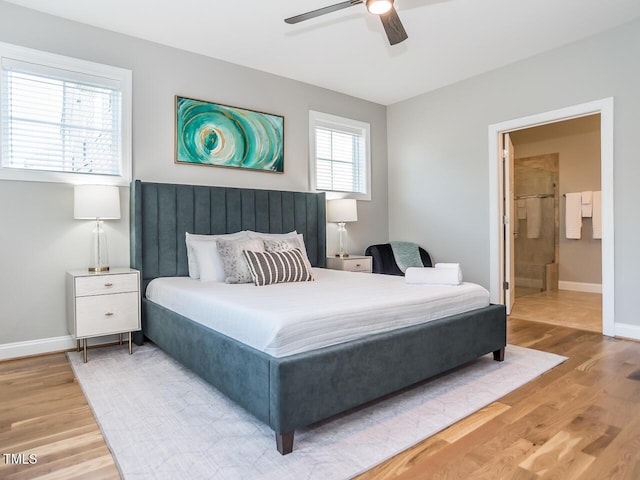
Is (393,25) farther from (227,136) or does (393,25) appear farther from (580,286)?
(580,286)

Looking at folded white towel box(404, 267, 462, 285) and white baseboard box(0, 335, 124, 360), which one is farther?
white baseboard box(0, 335, 124, 360)

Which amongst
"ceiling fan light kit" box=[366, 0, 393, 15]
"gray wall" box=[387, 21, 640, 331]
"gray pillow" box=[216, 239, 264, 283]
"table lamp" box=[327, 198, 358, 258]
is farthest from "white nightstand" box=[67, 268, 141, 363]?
"gray wall" box=[387, 21, 640, 331]

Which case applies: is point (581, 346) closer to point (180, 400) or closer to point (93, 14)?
point (180, 400)

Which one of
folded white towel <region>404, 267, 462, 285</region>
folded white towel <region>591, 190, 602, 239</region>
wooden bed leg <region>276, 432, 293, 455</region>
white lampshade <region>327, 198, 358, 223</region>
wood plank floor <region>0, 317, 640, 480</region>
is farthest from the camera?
folded white towel <region>591, 190, 602, 239</region>

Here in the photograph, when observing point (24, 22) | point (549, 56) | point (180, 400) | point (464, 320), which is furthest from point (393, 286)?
point (24, 22)

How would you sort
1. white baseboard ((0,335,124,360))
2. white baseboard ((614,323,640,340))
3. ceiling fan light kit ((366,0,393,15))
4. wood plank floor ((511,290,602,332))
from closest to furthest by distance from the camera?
ceiling fan light kit ((366,0,393,15)) < white baseboard ((0,335,124,360)) < white baseboard ((614,323,640,340)) < wood plank floor ((511,290,602,332))

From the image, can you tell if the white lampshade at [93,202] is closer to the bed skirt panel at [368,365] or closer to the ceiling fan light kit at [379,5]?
the bed skirt panel at [368,365]

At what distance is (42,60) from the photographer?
3.06 metres

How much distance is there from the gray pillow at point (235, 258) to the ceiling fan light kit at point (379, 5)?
190 centimetres

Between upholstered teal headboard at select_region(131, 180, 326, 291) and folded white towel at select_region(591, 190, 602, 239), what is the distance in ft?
13.8

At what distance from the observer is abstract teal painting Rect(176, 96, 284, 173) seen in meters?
3.75

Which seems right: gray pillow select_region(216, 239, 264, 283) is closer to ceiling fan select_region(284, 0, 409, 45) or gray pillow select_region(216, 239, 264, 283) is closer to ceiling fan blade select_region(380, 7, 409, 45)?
ceiling fan select_region(284, 0, 409, 45)

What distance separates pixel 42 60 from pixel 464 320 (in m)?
3.66

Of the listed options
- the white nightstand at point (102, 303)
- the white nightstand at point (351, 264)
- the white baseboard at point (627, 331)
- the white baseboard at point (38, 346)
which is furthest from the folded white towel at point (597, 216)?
the white baseboard at point (38, 346)
